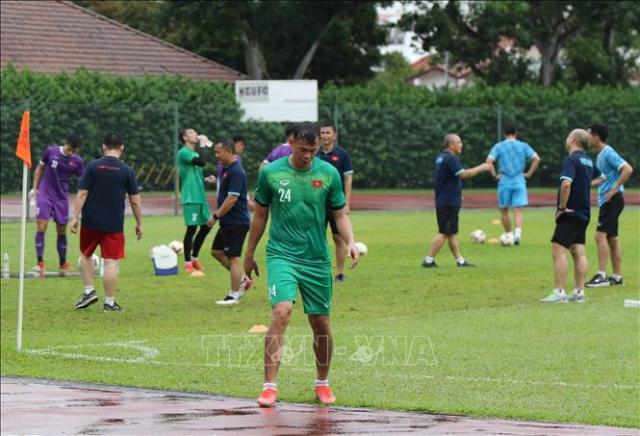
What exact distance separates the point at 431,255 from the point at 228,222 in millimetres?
5089

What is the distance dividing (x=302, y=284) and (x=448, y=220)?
36.5 feet

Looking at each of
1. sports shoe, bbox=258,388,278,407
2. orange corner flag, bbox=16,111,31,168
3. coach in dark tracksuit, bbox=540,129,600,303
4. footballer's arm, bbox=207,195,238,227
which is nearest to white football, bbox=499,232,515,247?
coach in dark tracksuit, bbox=540,129,600,303

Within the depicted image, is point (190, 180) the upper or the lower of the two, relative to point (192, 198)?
upper

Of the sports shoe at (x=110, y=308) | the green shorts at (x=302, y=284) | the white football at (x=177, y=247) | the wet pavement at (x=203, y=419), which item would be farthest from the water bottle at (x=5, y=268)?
the green shorts at (x=302, y=284)

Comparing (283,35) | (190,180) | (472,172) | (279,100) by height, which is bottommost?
(190,180)

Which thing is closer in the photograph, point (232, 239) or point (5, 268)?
point (232, 239)

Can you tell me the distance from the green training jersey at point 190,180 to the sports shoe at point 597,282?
546 cm

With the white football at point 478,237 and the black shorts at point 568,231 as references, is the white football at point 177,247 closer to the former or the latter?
the white football at point 478,237

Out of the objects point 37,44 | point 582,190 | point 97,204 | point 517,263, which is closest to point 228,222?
point 97,204

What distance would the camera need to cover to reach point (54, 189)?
21.2 m

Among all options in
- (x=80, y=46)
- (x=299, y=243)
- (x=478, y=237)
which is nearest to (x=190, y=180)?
(x=478, y=237)

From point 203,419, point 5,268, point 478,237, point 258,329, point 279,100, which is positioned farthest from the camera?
point 279,100

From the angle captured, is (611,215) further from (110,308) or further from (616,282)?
(110,308)

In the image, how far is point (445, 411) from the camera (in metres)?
10.2
